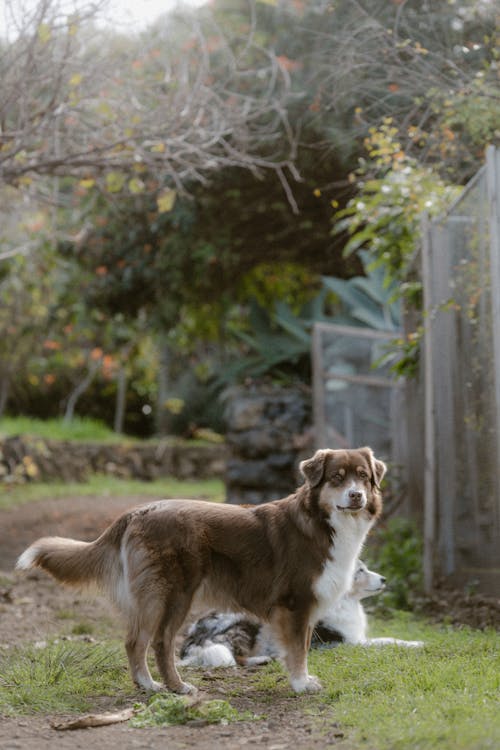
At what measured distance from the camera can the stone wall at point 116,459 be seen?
17359 millimetres

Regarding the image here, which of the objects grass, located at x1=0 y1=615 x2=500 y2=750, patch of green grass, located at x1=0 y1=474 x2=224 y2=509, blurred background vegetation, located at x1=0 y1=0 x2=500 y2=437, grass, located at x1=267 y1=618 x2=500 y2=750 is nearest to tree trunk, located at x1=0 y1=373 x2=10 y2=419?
blurred background vegetation, located at x1=0 y1=0 x2=500 y2=437

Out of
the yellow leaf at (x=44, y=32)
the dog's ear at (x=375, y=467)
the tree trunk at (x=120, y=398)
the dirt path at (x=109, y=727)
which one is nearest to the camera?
the dirt path at (x=109, y=727)

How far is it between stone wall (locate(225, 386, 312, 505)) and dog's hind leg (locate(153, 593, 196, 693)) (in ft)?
26.1

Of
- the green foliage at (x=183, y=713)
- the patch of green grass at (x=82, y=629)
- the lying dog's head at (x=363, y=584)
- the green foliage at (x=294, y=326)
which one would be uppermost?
the green foliage at (x=294, y=326)

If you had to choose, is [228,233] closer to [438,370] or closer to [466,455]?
[438,370]

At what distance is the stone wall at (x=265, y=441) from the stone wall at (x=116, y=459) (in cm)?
532

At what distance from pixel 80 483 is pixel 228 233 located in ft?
22.4

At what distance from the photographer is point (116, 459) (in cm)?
1939

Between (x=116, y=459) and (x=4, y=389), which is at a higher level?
(x=4, y=389)

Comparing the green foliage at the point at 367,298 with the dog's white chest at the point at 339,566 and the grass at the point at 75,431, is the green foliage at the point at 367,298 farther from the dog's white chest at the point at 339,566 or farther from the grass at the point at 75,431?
the grass at the point at 75,431

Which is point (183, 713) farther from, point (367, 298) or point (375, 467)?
point (367, 298)

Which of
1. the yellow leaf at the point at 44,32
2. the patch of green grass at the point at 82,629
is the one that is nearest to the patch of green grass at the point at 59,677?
the patch of green grass at the point at 82,629

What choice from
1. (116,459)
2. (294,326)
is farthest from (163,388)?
(294,326)

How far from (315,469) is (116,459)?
1475 cm
